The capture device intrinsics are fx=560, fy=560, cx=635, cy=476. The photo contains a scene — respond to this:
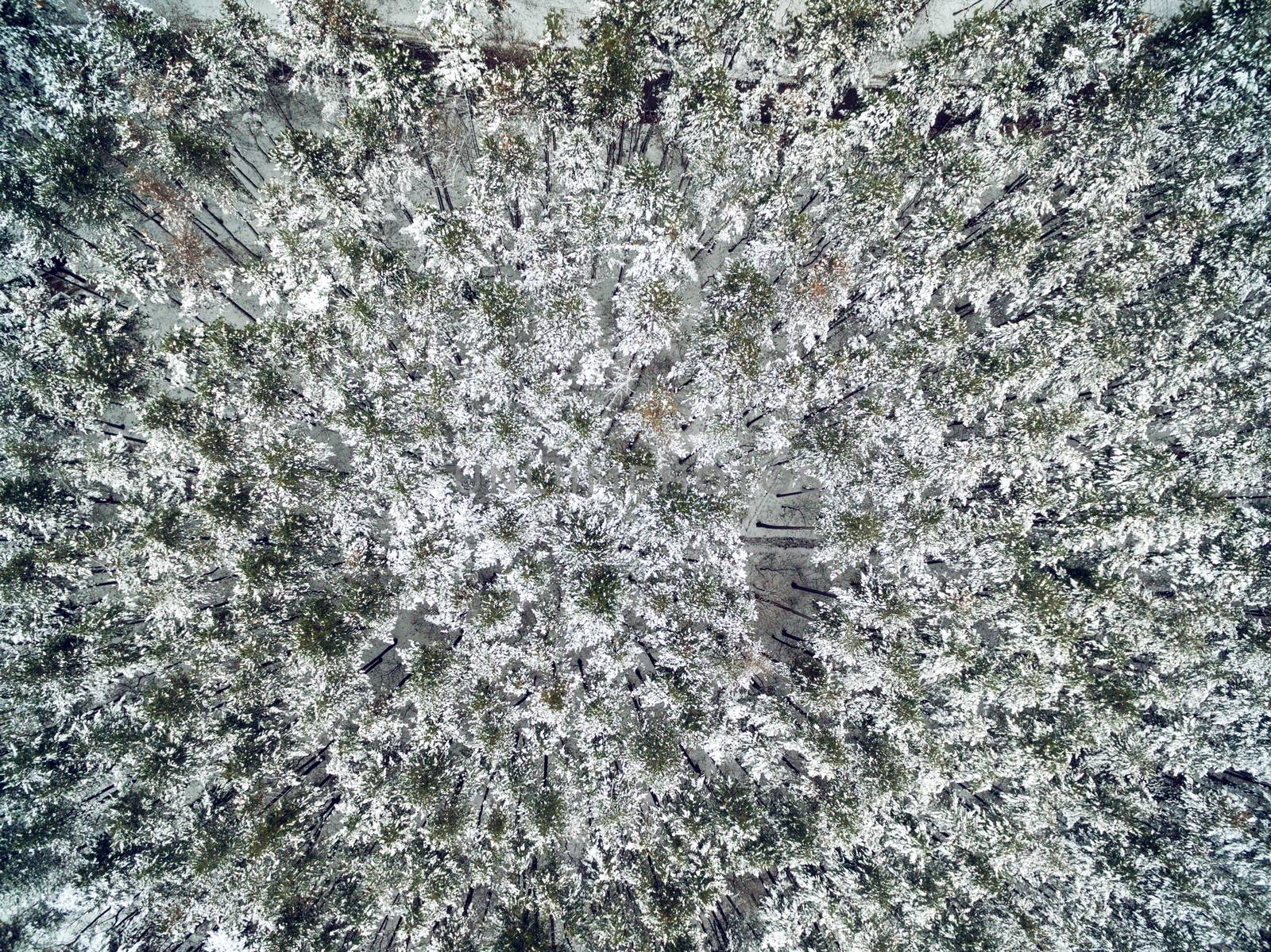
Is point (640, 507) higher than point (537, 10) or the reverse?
the reverse

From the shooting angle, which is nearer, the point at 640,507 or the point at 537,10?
the point at 640,507

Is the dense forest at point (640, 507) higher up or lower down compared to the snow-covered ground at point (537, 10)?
lower down

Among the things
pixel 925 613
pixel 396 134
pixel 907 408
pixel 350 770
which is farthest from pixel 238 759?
pixel 907 408

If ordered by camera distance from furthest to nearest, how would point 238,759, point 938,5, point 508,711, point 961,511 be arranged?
point 938,5, point 961,511, point 508,711, point 238,759

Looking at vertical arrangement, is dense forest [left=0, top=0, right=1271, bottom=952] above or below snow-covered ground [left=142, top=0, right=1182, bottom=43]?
below

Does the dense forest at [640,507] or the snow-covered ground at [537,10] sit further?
the snow-covered ground at [537,10]

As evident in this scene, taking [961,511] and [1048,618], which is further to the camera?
[961,511]

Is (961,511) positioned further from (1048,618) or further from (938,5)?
(938,5)

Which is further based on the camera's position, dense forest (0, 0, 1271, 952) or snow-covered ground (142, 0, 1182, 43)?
snow-covered ground (142, 0, 1182, 43)
